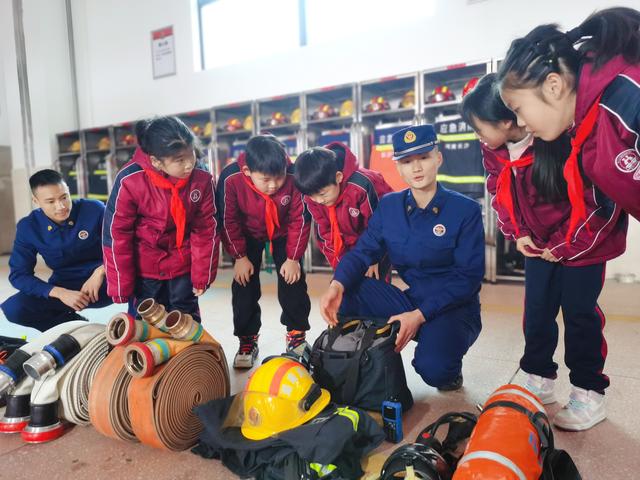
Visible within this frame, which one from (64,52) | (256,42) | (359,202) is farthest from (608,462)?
(64,52)

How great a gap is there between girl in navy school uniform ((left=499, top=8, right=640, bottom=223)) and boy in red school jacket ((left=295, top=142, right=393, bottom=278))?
106 centimetres

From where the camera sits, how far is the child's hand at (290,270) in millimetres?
2588

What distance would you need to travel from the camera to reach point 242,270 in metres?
2.58

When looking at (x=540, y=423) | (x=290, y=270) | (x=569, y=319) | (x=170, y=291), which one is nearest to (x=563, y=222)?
(x=569, y=319)

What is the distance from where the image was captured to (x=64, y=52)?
7508 mm

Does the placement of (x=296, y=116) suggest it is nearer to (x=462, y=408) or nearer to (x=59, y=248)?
(x=59, y=248)

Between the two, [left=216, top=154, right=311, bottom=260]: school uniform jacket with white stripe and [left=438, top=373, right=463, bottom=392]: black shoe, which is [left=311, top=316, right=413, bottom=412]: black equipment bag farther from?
[left=216, top=154, right=311, bottom=260]: school uniform jacket with white stripe

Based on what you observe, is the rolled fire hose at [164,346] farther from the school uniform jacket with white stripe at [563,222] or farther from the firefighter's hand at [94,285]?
the school uniform jacket with white stripe at [563,222]

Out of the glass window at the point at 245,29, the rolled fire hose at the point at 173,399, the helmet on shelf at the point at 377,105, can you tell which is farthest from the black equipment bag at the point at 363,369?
the glass window at the point at 245,29

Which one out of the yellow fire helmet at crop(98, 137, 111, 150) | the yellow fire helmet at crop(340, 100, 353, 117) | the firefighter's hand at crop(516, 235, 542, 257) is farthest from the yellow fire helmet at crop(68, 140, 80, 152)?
the firefighter's hand at crop(516, 235, 542, 257)

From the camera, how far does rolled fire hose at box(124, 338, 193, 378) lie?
1551 millimetres

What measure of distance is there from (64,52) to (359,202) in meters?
7.26

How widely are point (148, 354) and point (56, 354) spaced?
461 millimetres

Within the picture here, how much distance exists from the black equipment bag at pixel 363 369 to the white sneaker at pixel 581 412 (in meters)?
0.58
